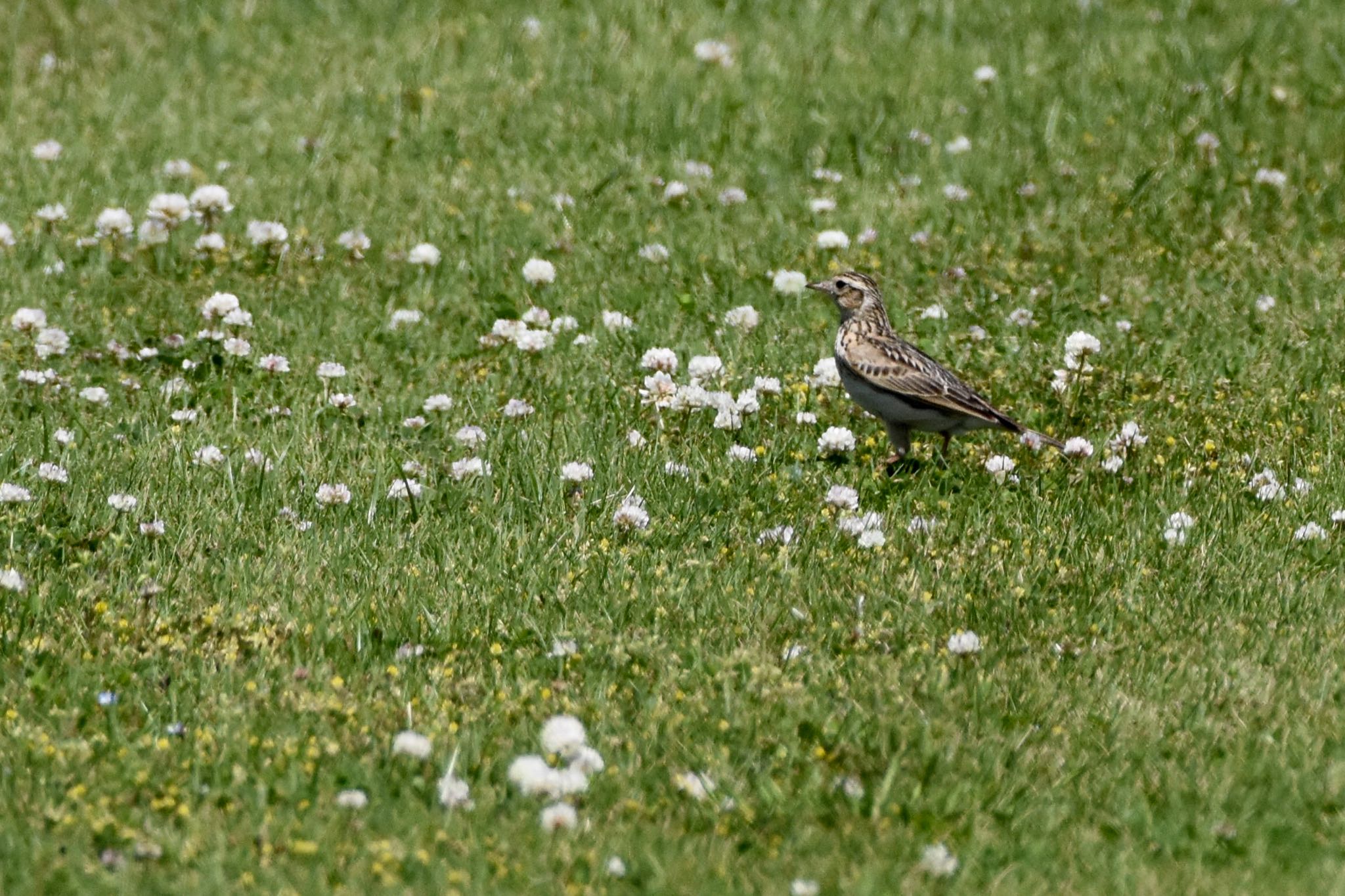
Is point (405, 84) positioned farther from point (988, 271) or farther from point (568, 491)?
point (568, 491)

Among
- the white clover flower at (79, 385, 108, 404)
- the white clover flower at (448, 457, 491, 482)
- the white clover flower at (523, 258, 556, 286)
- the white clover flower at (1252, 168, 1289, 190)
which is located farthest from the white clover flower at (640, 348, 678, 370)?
the white clover flower at (1252, 168, 1289, 190)

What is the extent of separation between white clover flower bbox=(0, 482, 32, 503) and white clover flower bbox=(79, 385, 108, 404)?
1497 mm

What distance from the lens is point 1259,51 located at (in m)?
12.1

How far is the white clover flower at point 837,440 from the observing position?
761 centimetres

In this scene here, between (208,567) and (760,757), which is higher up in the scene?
(760,757)

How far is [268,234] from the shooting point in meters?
9.62

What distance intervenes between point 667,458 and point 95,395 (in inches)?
103

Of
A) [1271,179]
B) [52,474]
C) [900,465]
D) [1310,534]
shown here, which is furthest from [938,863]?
[1271,179]

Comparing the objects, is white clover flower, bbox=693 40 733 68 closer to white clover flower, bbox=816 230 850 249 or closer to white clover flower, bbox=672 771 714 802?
white clover flower, bbox=816 230 850 249

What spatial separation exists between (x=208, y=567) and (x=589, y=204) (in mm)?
4668

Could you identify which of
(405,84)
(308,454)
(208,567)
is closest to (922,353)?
(308,454)

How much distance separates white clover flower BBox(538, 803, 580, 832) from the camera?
4.71m

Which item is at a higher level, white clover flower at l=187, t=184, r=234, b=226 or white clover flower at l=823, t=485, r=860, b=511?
white clover flower at l=823, t=485, r=860, b=511

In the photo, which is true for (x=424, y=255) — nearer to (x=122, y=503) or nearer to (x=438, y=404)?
(x=438, y=404)
